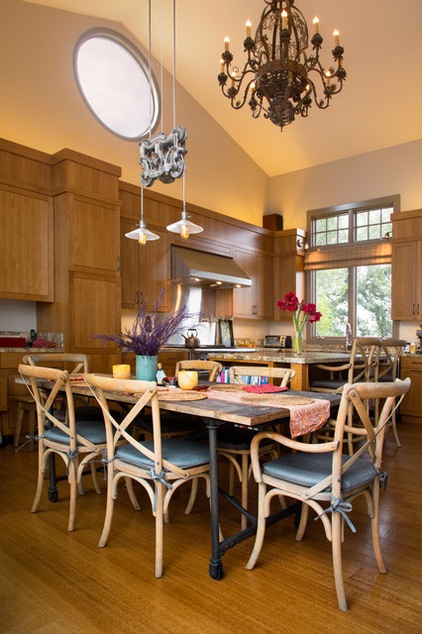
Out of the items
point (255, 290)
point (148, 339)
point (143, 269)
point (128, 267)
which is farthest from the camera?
point (255, 290)

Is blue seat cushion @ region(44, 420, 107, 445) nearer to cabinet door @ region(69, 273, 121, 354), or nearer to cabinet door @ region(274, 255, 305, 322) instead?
cabinet door @ region(69, 273, 121, 354)

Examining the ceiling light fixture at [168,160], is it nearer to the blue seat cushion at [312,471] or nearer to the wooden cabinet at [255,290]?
the blue seat cushion at [312,471]

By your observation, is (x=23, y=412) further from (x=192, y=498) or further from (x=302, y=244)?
(x=302, y=244)

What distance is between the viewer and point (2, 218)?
13.4ft

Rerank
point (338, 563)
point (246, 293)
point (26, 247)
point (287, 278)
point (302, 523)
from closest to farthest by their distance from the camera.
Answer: point (338, 563) < point (302, 523) < point (26, 247) < point (246, 293) < point (287, 278)

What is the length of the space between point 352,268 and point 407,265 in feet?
3.76

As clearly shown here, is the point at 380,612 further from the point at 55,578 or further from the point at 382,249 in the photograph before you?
the point at 382,249

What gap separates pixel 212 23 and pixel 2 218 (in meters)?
3.46

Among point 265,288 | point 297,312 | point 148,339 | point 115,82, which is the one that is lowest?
point 148,339

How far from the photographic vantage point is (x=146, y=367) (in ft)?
7.97

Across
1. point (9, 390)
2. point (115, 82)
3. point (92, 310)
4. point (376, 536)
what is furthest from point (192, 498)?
point (115, 82)

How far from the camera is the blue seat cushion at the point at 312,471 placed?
1710mm

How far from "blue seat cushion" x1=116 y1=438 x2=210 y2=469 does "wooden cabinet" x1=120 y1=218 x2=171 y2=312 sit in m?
3.02

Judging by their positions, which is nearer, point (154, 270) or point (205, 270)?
point (154, 270)
